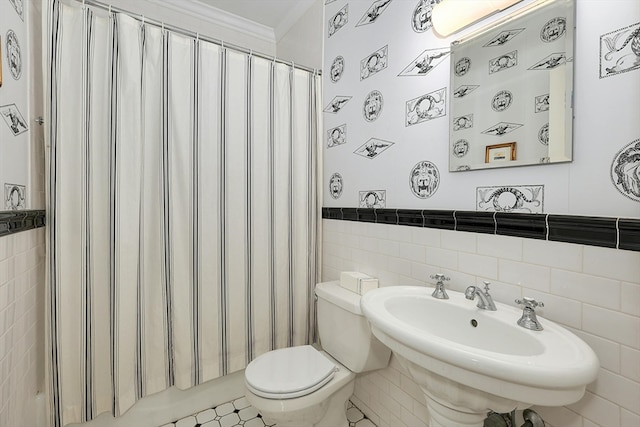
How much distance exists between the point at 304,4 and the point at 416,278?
1.87 meters

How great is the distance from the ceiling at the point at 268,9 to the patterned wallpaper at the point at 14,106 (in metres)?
1.21

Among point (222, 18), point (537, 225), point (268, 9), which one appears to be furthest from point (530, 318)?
point (222, 18)

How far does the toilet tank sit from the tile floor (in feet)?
1.39

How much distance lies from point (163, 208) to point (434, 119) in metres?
1.25

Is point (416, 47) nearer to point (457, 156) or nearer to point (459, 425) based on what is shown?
point (457, 156)

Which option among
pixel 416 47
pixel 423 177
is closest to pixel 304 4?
pixel 416 47

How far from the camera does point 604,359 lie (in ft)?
2.51

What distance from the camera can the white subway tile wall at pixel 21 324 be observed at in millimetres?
929

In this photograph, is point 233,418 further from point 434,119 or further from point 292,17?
point 292,17

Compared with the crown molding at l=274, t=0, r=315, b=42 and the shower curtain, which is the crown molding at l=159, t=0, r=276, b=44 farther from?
the shower curtain

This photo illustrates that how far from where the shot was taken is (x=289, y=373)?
1216mm

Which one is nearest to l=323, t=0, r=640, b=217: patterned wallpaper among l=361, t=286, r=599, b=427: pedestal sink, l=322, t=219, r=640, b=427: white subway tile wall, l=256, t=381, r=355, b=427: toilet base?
l=322, t=219, r=640, b=427: white subway tile wall

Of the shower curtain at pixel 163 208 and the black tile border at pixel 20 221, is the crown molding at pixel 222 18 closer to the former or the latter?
the shower curtain at pixel 163 208

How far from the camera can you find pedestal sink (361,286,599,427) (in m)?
0.59
